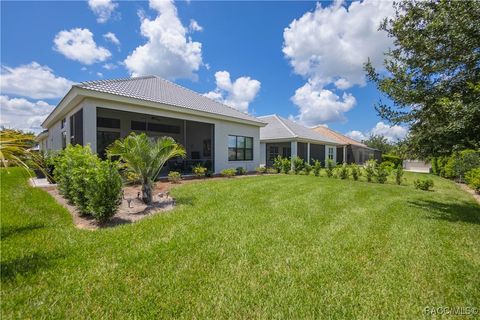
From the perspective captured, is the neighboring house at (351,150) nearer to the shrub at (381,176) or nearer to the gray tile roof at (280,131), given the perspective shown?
the gray tile roof at (280,131)

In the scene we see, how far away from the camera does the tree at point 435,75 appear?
5.66m

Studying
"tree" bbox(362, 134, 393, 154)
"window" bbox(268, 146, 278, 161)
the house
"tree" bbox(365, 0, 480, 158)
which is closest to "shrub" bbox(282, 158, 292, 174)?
the house

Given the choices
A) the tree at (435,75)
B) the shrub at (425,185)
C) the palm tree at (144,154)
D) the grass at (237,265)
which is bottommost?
the grass at (237,265)

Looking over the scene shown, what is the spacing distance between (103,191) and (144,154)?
195cm

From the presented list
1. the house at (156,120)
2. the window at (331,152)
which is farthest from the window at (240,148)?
the window at (331,152)

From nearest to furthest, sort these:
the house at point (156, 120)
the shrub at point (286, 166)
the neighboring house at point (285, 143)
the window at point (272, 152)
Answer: the house at point (156, 120), the shrub at point (286, 166), the neighboring house at point (285, 143), the window at point (272, 152)

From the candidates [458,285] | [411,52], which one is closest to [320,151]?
[411,52]

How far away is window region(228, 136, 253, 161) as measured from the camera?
627 inches

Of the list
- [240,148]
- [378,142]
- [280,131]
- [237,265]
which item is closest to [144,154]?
[237,265]

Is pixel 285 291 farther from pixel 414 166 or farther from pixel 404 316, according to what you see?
pixel 414 166

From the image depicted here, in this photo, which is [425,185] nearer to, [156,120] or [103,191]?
[103,191]

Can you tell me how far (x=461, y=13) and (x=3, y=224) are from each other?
11.7 metres

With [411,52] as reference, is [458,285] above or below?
below

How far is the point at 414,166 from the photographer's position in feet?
103
